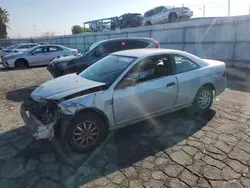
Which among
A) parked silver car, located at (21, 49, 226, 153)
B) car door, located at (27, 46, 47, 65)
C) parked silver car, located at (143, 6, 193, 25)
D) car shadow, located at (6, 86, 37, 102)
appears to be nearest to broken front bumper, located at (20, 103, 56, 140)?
parked silver car, located at (21, 49, 226, 153)

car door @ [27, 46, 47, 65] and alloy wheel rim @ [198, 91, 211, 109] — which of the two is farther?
car door @ [27, 46, 47, 65]

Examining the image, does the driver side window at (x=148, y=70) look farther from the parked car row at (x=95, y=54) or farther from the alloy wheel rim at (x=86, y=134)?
the parked car row at (x=95, y=54)

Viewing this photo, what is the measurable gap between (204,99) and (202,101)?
7cm

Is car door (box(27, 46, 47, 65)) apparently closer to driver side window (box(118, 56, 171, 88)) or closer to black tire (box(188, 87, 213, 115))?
driver side window (box(118, 56, 171, 88))

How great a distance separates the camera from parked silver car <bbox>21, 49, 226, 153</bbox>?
3.28 meters

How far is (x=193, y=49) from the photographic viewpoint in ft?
38.1

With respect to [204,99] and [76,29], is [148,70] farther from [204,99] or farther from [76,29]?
[76,29]

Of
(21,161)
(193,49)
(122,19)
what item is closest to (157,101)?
(21,161)

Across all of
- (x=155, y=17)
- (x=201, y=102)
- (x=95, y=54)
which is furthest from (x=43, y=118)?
(x=155, y=17)

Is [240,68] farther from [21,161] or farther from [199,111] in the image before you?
[21,161]

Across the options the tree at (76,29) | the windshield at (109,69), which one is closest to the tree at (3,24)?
the tree at (76,29)

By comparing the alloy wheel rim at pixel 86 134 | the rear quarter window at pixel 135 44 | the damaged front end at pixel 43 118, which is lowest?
the alloy wheel rim at pixel 86 134

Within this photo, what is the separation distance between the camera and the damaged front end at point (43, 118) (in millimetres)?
3207

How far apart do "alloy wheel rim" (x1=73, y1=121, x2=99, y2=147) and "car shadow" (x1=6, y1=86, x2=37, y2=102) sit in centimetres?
387
